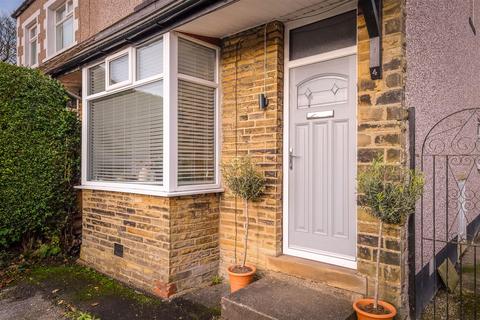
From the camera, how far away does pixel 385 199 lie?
257cm

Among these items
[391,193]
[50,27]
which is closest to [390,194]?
[391,193]

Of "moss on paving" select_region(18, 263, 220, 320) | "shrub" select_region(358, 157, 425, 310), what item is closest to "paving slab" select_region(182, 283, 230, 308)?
"moss on paving" select_region(18, 263, 220, 320)

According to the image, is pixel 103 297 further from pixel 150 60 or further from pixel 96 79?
pixel 96 79

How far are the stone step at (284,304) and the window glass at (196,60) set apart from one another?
8.55 feet

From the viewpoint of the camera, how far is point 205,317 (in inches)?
131

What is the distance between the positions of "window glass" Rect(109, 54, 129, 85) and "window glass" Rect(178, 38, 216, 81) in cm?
98

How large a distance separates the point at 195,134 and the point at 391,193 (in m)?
2.40

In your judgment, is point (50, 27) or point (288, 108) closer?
point (288, 108)

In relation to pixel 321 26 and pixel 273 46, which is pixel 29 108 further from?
pixel 321 26

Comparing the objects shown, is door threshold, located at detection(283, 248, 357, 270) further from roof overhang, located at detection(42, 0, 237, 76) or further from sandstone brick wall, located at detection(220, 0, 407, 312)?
roof overhang, located at detection(42, 0, 237, 76)

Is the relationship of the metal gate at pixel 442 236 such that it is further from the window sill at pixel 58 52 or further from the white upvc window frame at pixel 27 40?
the white upvc window frame at pixel 27 40

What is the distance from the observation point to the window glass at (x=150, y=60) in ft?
13.3

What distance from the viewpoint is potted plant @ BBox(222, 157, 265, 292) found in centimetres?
359

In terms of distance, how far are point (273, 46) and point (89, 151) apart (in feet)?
11.0
